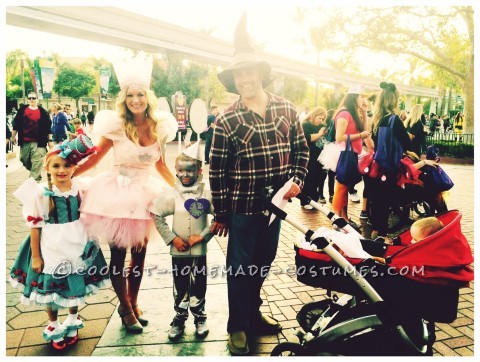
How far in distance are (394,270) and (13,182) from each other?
366 inches

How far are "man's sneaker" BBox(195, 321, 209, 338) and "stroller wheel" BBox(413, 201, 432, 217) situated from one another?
4523mm

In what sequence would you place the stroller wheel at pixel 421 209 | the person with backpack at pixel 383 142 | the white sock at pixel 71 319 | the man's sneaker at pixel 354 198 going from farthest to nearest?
the man's sneaker at pixel 354 198, the stroller wheel at pixel 421 209, the person with backpack at pixel 383 142, the white sock at pixel 71 319

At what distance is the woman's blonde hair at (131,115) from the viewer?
9.39ft

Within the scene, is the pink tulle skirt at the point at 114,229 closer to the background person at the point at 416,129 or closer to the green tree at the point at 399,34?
the background person at the point at 416,129

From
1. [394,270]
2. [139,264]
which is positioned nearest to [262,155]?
[394,270]

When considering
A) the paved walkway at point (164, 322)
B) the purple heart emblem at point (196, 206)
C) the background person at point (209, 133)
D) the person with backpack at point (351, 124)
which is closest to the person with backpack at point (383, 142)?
the person with backpack at point (351, 124)

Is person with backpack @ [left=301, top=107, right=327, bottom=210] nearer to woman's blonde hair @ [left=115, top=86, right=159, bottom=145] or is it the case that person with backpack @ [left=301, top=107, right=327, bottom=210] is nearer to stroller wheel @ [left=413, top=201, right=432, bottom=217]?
stroller wheel @ [left=413, top=201, right=432, bottom=217]

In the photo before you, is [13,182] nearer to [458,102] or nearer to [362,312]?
[362,312]

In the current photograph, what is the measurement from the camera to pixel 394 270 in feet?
7.39

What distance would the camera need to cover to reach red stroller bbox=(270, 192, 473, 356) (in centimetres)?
214

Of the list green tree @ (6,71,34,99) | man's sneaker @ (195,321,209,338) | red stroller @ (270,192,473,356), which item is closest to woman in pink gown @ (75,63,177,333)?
man's sneaker @ (195,321,209,338)

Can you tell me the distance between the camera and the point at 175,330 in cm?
286

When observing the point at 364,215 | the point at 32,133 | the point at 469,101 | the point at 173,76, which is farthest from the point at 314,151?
the point at 173,76

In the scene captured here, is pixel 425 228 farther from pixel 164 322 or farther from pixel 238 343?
pixel 164 322
